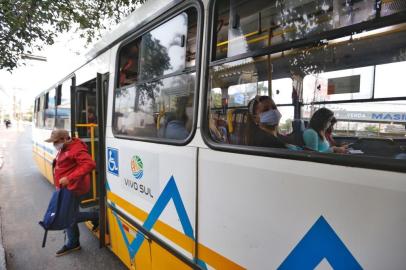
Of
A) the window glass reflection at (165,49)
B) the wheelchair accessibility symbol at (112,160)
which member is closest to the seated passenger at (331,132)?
the window glass reflection at (165,49)

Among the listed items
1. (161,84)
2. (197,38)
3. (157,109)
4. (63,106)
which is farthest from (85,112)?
(197,38)

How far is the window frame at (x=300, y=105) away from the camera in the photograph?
112cm

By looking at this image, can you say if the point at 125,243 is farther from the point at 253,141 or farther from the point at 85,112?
the point at 85,112

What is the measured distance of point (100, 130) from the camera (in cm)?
325

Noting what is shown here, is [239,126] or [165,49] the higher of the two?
[165,49]

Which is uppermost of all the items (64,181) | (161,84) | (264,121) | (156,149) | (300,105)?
(161,84)

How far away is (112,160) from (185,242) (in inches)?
56.8

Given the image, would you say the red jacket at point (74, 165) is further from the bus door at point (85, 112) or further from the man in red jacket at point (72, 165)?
the bus door at point (85, 112)

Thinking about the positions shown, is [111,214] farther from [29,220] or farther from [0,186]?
[0,186]

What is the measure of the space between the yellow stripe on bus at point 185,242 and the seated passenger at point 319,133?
783 mm

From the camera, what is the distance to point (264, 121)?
1.71 metres

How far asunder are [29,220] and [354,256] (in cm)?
537

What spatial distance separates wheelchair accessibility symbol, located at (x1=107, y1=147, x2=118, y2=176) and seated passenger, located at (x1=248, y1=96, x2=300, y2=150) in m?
1.74

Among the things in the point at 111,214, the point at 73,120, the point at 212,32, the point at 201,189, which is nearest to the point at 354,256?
the point at 201,189
